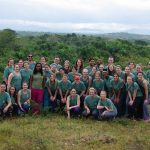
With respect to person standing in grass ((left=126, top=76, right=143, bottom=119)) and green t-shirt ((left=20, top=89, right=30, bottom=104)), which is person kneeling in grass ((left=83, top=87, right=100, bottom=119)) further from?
green t-shirt ((left=20, top=89, right=30, bottom=104))

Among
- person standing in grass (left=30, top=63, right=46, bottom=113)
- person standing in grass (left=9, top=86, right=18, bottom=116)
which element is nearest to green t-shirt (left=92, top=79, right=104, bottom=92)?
person standing in grass (left=30, top=63, right=46, bottom=113)

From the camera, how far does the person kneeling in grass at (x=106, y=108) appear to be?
36.1ft

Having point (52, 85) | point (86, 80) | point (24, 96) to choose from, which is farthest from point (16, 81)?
point (86, 80)

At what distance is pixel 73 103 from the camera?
11.4 m

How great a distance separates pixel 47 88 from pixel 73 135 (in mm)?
2474

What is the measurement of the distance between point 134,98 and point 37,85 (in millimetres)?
2815

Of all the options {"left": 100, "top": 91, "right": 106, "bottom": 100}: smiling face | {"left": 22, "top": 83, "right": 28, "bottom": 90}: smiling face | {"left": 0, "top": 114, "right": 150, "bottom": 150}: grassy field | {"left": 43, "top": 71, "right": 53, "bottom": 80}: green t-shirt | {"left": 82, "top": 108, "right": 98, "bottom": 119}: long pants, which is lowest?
{"left": 0, "top": 114, "right": 150, "bottom": 150}: grassy field

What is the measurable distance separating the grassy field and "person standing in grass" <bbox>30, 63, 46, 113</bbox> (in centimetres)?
58

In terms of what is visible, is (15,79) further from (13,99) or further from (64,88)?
(64,88)

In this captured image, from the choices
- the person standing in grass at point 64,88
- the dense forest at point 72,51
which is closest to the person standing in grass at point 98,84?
the person standing in grass at point 64,88

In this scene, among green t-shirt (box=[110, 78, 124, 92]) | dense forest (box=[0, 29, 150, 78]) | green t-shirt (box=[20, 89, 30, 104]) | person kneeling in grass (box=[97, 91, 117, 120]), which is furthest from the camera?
dense forest (box=[0, 29, 150, 78])

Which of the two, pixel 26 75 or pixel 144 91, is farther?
pixel 26 75

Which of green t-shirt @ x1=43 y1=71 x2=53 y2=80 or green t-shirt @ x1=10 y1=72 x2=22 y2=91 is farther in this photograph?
green t-shirt @ x1=43 y1=71 x2=53 y2=80

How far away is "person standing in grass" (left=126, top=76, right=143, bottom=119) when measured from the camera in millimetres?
11203
